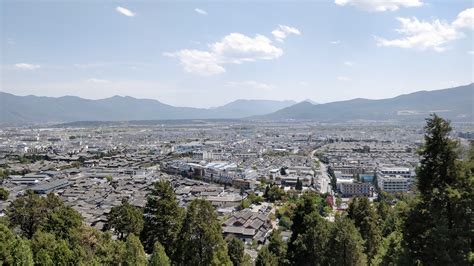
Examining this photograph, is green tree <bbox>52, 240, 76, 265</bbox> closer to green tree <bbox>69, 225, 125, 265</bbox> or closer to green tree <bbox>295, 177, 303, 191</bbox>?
green tree <bbox>69, 225, 125, 265</bbox>

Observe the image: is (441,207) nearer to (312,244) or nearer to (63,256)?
(312,244)

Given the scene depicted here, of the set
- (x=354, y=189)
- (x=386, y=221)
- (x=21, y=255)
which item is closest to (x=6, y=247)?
(x=21, y=255)

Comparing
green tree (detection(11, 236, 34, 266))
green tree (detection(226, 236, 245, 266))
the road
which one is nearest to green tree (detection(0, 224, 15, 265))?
green tree (detection(11, 236, 34, 266))

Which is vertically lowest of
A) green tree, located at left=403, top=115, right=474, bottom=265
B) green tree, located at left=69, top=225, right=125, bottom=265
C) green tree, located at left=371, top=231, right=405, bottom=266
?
green tree, located at left=69, top=225, right=125, bottom=265

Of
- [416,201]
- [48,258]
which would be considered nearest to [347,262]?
[416,201]

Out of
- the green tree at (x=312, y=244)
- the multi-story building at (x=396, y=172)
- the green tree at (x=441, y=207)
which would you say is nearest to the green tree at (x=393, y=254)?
the green tree at (x=441, y=207)
